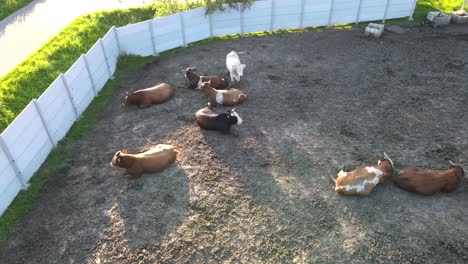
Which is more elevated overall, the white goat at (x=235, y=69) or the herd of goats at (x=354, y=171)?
Result: the white goat at (x=235, y=69)

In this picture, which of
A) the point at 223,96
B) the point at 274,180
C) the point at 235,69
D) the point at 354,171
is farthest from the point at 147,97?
the point at 354,171

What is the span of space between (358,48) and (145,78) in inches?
361

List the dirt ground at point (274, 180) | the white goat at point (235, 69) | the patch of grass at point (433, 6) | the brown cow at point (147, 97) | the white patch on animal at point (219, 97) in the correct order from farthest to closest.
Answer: the patch of grass at point (433, 6) < the white goat at point (235, 69) < the brown cow at point (147, 97) < the white patch on animal at point (219, 97) < the dirt ground at point (274, 180)

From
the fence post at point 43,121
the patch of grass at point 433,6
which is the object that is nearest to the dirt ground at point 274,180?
the fence post at point 43,121

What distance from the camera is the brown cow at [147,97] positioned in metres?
12.5

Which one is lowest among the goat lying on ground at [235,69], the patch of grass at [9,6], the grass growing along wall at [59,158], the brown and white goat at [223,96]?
the grass growing along wall at [59,158]

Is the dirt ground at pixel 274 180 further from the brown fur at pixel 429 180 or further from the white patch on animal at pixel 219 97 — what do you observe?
the white patch on animal at pixel 219 97

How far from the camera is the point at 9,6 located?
20.2 m

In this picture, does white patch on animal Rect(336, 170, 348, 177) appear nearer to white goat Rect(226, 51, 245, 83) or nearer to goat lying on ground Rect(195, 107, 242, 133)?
goat lying on ground Rect(195, 107, 242, 133)

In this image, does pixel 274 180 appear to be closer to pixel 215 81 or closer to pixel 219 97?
pixel 219 97

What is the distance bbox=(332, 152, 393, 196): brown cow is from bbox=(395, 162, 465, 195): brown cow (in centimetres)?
39

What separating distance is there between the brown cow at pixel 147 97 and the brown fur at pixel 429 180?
7.76m

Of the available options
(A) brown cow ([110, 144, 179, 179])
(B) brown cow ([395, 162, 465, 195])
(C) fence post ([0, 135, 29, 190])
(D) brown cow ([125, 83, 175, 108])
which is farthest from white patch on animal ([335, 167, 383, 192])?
(C) fence post ([0, 135, 29, 190])

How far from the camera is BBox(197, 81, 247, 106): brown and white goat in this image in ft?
40.2
